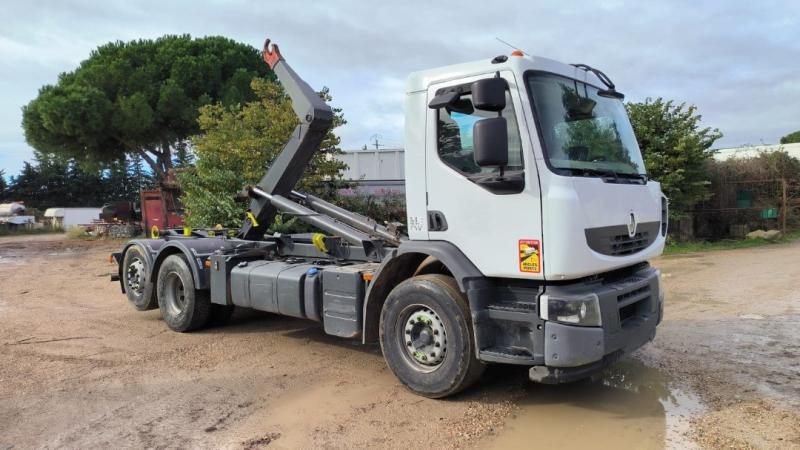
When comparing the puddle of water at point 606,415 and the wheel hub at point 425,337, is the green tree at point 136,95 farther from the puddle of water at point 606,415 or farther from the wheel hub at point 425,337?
the puddle of water at point 606,415

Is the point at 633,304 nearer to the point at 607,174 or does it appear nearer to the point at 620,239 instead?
the point at 620,239

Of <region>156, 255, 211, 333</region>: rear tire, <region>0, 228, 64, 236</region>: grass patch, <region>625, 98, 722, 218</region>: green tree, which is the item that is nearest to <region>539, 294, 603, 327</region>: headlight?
<region>156, 255, 211, 333</region>: rear tire

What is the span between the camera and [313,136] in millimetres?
7344

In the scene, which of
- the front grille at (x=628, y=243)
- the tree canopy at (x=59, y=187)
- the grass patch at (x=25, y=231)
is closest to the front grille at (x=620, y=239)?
A: the front grille at (x=628, y=243)

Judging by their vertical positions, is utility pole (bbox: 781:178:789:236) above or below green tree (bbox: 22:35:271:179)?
below

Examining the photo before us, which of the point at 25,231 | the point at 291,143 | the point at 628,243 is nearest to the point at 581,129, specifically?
the point at 628,243

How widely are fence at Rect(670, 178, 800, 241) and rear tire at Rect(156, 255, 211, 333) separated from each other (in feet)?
49.5

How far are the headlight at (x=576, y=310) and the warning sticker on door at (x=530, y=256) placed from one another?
0.83 ft

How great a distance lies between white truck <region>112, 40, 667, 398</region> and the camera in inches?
161

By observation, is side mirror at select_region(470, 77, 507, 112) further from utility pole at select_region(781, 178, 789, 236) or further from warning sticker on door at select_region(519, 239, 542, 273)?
utility pole at select_region(781, 178, 789, 236)

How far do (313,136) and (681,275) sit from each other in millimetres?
8241

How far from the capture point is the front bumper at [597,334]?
13.2ft

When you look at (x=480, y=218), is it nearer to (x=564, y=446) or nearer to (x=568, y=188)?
(x=568, y=188)

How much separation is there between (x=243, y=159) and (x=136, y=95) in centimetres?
1535
